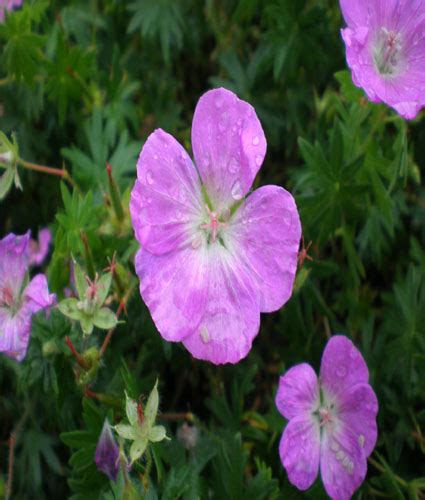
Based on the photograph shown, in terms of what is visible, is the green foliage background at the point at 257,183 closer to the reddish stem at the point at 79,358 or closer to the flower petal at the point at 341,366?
the reddish stem at the point at 79,358

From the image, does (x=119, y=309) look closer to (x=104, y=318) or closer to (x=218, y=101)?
(x=104, y=318)

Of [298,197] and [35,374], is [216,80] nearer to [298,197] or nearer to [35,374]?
[298,197]

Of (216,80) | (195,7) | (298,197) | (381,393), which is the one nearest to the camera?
(298,197)

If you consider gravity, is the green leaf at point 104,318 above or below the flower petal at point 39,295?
above

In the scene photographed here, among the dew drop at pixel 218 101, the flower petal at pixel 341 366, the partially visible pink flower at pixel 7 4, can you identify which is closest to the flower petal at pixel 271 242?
the dew drop at pixel 218 101

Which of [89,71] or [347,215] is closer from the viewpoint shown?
[347,215]

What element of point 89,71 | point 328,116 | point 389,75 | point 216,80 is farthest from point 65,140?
point 389,75
